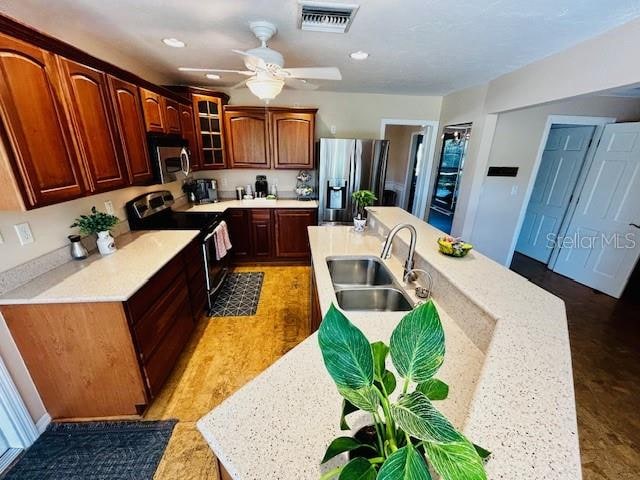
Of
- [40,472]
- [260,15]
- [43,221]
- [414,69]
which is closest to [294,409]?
[40,472]

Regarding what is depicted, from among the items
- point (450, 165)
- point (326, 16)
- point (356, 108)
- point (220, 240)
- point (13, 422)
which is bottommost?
point (13, 422)

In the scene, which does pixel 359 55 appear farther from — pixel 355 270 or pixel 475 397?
pixel 475 397

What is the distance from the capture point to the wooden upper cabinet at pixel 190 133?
290cm

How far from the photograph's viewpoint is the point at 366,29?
5.86 ft

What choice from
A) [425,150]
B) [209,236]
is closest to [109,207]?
[209,236]

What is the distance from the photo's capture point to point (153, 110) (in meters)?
2.28

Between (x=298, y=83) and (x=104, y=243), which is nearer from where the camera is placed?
(x=104, y=243)

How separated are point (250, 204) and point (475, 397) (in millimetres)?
3374

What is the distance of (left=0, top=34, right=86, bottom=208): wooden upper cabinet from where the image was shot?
1143mm

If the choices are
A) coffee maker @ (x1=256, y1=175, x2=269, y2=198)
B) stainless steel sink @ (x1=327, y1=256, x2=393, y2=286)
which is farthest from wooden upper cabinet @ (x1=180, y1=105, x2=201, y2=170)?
stainless steel sink @ (x1=327, y1=256, x2=393, y2=286)

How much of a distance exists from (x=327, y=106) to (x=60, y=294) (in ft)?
12.2

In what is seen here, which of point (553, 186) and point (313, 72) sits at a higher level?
point (313, 72)

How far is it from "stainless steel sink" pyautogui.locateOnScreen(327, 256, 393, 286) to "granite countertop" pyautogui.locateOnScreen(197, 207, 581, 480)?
2.32 ft

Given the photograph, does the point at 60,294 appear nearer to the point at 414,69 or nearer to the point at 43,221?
the point at 43,221
